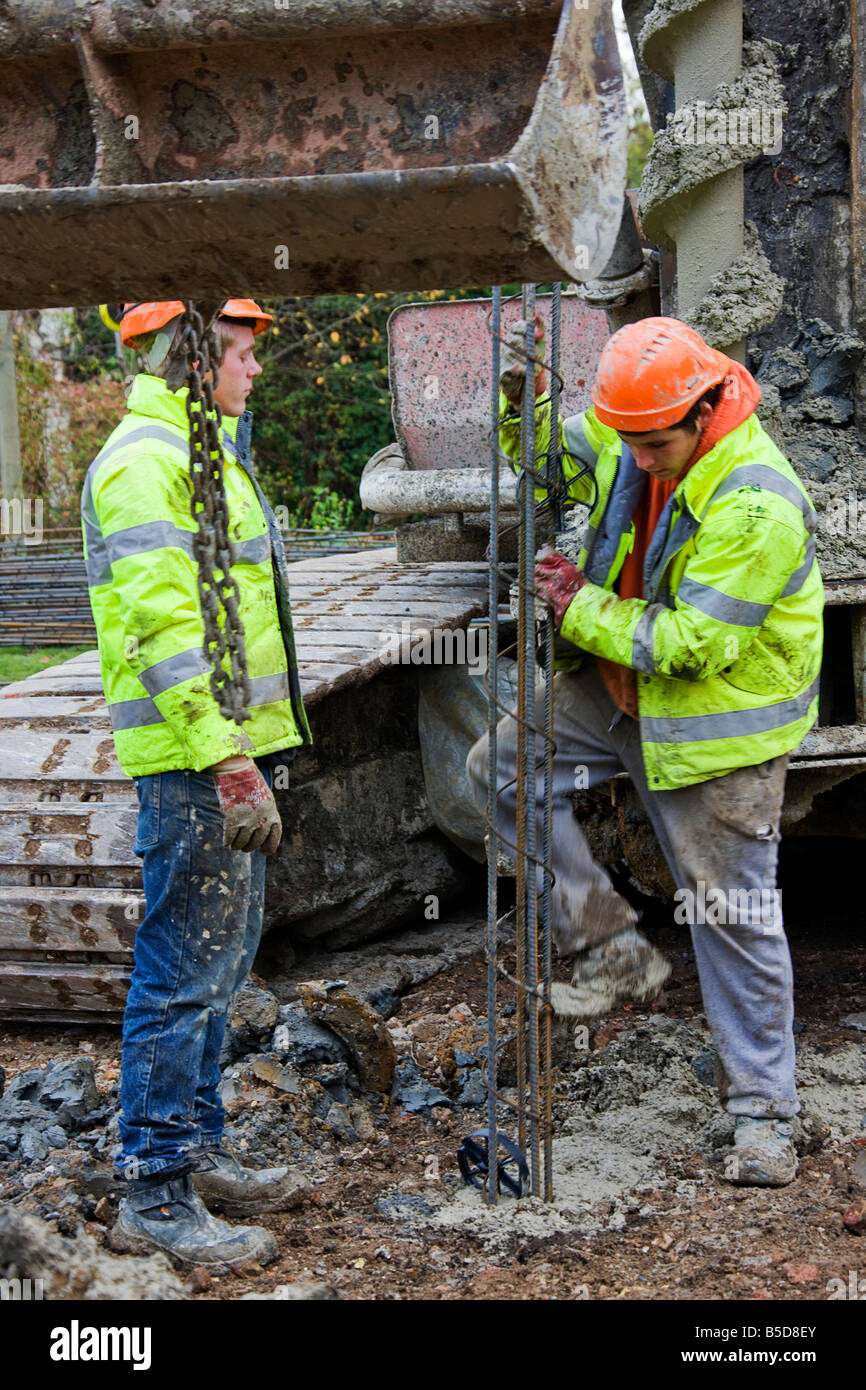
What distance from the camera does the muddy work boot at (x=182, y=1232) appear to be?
10.1 feet

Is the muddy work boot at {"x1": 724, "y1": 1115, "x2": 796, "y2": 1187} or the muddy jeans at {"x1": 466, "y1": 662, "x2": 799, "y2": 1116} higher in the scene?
the muddy jeans at {"x1": 466, "y1": 662, "x2": 799, "y2": 1116}

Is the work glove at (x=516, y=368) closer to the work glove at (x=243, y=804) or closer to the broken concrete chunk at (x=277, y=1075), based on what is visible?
the work glove at (x=243, y=804)

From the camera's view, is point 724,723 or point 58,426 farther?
point 58,426

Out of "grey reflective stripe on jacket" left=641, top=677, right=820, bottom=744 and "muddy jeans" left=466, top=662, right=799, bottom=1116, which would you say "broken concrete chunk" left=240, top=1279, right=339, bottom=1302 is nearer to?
"muddy jeans" left=466, top=662, right=799, bottom=1116

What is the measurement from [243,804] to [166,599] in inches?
19.0

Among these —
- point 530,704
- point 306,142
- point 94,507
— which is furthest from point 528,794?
point 306,142

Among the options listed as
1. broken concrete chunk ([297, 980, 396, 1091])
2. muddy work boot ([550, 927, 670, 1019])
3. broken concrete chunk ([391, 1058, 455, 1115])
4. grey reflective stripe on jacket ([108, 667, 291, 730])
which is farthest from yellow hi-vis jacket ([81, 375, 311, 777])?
broken concrete chunk ([391, 1058, 455, 1115])

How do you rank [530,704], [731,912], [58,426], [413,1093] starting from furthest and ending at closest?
[58,426] → [413,1093] → [731,912] → [530,704]

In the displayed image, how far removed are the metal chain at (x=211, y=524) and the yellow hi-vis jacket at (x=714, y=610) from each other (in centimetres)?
109

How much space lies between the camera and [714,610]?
3324mm

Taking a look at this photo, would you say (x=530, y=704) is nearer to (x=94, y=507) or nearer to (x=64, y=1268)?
(x=94, y=507)

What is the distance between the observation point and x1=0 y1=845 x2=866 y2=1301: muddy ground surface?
3.04 m

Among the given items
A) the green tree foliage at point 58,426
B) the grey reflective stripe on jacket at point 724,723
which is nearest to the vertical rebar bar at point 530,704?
the grey reflective stripe on jacket at point 724,723
